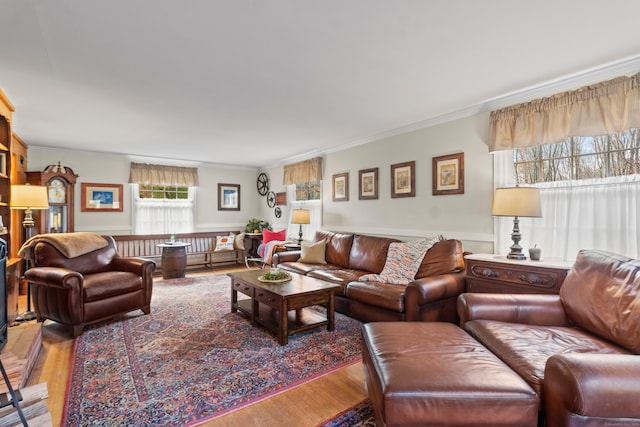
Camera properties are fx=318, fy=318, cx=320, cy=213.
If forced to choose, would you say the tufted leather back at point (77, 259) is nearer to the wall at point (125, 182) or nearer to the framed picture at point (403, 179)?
the wall at point (125, 182)

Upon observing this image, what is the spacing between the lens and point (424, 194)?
3.92 metres

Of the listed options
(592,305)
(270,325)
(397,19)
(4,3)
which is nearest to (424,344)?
(592,305)

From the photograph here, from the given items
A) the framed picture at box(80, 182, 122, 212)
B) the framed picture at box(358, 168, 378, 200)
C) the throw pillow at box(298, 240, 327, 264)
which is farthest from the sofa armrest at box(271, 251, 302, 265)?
the framed picture at box(80, 182, 122, 212)

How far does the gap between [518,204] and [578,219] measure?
22.1 inches

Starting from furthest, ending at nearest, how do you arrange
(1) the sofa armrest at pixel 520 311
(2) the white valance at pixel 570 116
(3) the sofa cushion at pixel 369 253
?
(3) the sofa cushion at pixel 369 253, (2) the white valance at pixel 570 116, (1) the sofa armrest at pixel 520 311

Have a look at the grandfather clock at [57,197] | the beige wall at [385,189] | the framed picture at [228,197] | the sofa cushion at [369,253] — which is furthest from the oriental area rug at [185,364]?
the framed picture at [228,197]

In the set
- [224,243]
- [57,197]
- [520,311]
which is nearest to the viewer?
[520,311]

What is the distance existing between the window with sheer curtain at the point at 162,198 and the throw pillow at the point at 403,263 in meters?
4.61

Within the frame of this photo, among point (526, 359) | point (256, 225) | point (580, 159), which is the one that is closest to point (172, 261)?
point (256, 225)

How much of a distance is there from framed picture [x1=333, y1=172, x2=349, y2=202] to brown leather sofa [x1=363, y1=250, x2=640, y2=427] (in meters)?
3.08

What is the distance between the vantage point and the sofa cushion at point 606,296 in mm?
1665

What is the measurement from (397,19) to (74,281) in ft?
11.1

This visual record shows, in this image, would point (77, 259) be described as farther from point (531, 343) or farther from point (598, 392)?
point (598, 392)

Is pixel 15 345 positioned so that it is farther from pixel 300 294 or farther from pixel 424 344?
pixel 424 344
